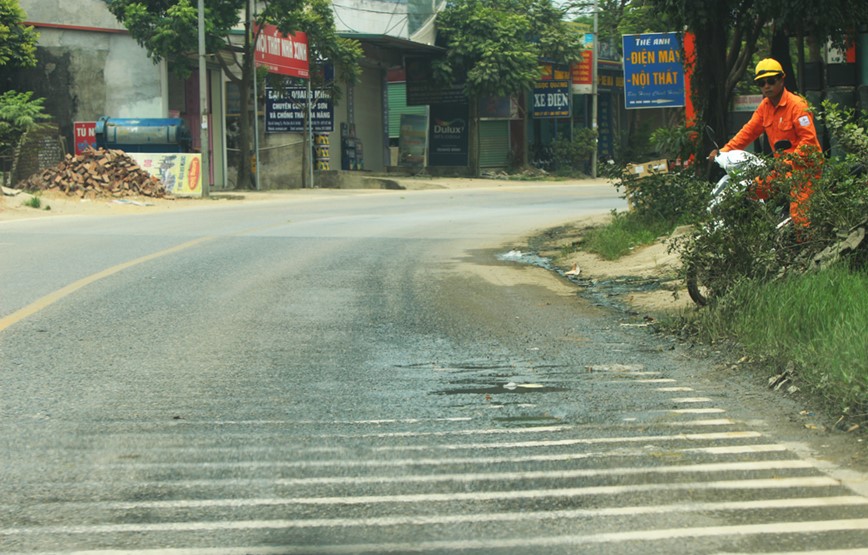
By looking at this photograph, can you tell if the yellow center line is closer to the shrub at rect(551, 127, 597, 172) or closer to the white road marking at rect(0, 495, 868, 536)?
the white road marking at rect(0, 495, 868, 536)

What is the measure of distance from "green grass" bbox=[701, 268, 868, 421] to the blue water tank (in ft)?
84.4

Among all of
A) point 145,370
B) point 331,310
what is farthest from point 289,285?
point 145,370

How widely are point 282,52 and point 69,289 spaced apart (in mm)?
27310

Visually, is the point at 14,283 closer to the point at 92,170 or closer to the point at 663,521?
the point at 663,521

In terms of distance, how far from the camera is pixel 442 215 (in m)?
23.0

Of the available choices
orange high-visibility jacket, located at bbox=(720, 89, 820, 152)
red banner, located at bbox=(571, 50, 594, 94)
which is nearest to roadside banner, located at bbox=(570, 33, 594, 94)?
red banner, located at bbox=(571, 50, 594, 94)

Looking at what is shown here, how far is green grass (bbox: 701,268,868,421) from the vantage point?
5.45 meters

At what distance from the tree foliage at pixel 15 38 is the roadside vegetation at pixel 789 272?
85.6 feet

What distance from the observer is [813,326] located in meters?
6.62

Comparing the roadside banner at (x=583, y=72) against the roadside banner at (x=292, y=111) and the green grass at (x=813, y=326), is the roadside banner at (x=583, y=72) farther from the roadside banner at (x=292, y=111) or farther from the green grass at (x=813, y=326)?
the green grass at (x=813, y=326)

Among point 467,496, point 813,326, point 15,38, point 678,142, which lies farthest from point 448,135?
point 467,496

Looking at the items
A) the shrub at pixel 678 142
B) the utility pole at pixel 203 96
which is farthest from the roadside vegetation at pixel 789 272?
the utility pole at pixel 203 96

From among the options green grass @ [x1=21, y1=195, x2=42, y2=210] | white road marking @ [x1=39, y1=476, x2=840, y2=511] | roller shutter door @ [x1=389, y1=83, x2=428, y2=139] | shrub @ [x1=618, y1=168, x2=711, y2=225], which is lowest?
white road marking @ [x1=39, y1=476, x2=840, y2=511]

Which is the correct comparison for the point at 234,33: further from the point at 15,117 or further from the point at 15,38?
the point at 15,117
